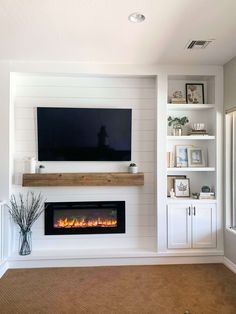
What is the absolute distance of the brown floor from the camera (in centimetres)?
242

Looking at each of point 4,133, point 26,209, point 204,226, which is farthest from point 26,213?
point 204,226

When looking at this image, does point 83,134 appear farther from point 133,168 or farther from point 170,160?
point 170,160

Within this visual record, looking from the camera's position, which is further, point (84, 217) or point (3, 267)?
point (84, 217)

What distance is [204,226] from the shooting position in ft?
11.4

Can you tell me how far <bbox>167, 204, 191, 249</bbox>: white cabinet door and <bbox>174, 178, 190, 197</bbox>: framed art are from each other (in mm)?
249

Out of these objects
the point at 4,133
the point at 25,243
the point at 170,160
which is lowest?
the point at 25,243

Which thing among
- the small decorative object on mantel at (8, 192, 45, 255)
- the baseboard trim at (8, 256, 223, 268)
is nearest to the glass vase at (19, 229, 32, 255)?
the small decorative object on mantel at (8, 192, 45, 255)

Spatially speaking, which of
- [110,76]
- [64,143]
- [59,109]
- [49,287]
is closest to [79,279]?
[49,287]

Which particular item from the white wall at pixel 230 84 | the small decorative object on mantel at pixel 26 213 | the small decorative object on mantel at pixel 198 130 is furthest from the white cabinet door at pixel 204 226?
the small decorative object on mantel at pixel 26 213

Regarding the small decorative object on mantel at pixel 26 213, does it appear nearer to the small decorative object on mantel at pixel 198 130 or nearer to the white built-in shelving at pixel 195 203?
the white built-in shelving at pixel 195 203

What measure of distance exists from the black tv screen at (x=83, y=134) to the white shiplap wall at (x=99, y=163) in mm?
109

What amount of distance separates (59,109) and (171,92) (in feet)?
5.38

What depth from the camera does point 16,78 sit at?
3.53m

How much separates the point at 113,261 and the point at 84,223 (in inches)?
25.9
